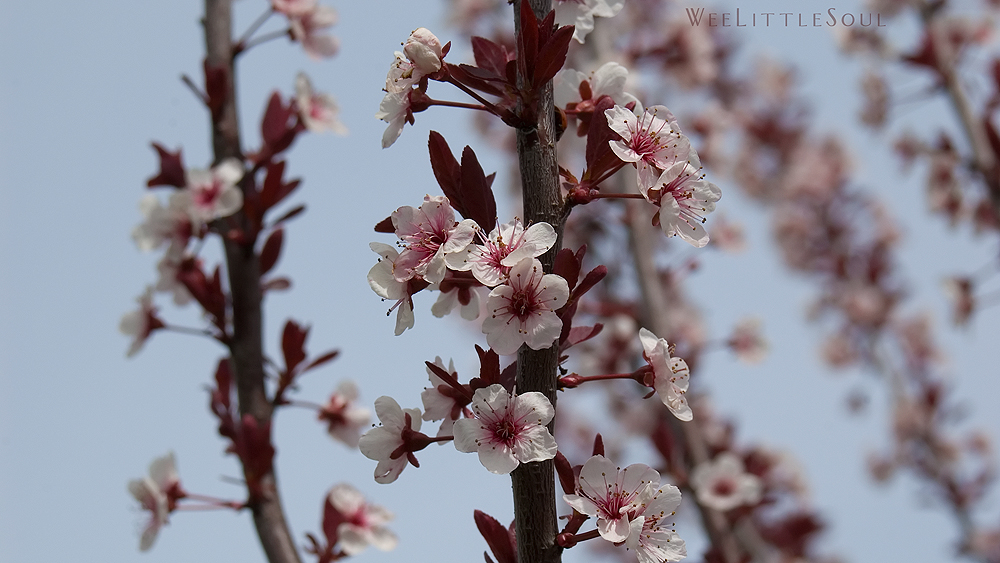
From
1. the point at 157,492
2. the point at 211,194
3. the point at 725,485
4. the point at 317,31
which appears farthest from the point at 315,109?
the point at 725,485

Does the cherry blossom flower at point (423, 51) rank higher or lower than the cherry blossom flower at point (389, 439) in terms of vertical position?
higher

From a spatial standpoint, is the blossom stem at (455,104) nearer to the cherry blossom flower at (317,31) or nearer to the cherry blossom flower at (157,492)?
the cherry blossom flower at (157,492)

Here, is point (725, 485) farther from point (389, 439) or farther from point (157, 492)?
point (389, 439)

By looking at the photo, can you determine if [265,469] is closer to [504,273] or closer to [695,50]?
[504,273]

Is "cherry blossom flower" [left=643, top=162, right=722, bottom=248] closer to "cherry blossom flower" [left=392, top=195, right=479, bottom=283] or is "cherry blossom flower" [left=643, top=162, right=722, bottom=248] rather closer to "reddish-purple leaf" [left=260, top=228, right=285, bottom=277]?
"cherry blossom flower" [left=392, top=195, right=479, bottom=283]

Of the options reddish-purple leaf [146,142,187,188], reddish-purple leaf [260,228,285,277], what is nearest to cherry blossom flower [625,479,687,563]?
reddish-purple leaf [260,228,285,277]

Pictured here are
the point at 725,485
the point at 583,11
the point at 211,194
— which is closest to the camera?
the point at 583,11

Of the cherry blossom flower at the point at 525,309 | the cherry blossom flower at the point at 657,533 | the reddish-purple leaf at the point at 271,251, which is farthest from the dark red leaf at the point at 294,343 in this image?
the cherry blossom flower at the point at 657,533

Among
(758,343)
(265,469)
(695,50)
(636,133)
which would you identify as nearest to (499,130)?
(695,50)
